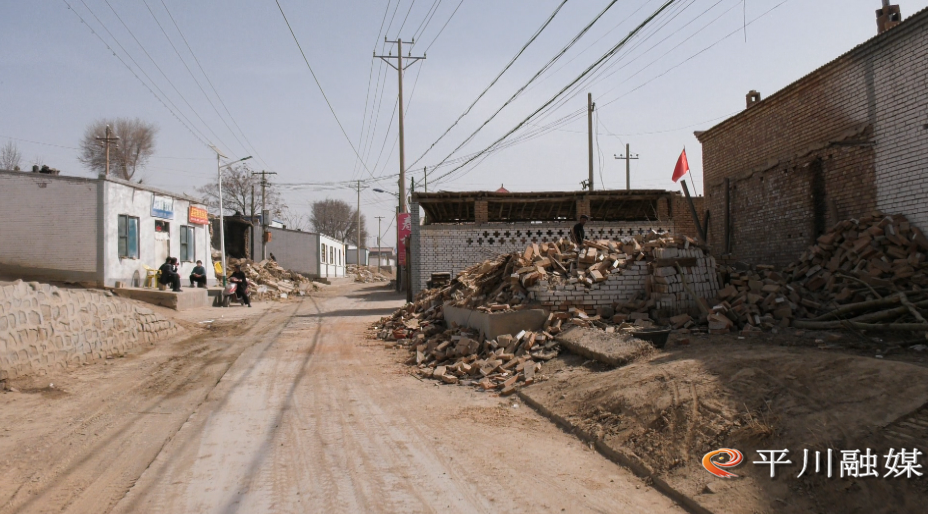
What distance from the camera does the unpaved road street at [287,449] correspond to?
171 inches

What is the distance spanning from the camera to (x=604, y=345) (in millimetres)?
7918

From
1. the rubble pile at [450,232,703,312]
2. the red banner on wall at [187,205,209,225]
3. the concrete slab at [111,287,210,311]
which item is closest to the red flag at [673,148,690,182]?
the rubble pile at [450,232,703,312]

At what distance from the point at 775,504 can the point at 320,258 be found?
45840 millimetres

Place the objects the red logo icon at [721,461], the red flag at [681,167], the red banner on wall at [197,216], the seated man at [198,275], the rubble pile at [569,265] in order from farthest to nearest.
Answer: the red banner on wall at [197,216]
the seated man at [198,275]
the red flag at [681,167]
the rubble pile at [569,265]
the red logo icon at [721,461]

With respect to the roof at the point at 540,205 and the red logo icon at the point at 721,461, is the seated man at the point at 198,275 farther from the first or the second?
the red logo icon at the point at 721,461

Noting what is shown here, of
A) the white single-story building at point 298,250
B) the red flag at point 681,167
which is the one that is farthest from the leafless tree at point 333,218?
the red flag at point 681,167

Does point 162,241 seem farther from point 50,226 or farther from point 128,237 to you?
point 50,226

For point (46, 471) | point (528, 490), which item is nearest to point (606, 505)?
point (528, 490)

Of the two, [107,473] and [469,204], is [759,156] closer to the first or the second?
[469,204]

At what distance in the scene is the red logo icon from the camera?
432 centimetres

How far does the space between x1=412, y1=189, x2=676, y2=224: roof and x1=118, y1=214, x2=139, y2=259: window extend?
32.9 feet

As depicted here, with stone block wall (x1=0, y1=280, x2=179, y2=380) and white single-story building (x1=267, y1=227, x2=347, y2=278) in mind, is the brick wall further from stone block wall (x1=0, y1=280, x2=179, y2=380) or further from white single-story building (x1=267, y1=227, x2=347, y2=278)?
white single-story building (x1=267, y1=227, x2=347, y2=278)

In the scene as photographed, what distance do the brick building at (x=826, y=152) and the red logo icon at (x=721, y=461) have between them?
5.81 metres

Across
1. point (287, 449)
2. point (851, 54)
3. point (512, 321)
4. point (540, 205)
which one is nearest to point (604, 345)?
point (512, 321)
